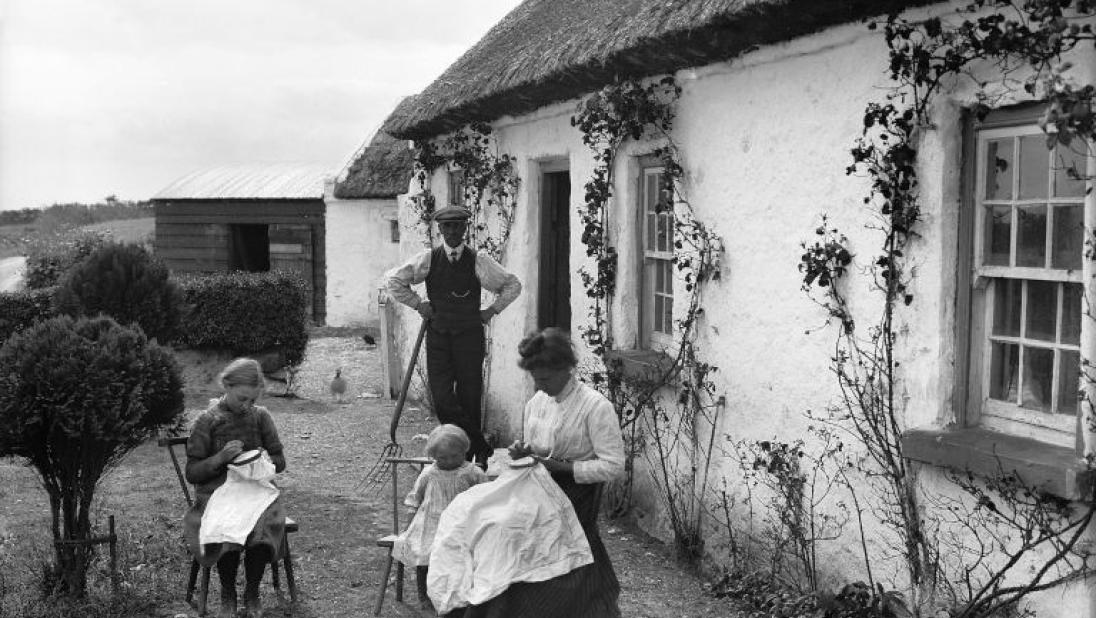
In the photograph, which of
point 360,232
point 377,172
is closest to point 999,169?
point 377,172

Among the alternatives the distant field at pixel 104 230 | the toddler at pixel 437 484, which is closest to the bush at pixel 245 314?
the toddler at pixel 437 484

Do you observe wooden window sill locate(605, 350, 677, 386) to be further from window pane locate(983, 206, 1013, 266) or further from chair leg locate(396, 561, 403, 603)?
window pane locate(983, 206, 1013, 266)

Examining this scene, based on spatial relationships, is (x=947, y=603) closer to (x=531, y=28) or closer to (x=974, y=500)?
(x=974, y=500)

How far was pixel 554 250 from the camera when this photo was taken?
10.1m

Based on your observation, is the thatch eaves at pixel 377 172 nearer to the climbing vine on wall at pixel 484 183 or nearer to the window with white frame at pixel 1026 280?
the climbing vine on wall at pixel 484 183

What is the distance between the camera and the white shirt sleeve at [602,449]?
200 inches

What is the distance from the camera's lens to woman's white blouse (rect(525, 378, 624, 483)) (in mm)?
5102

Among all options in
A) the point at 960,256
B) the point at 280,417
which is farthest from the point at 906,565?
the point at 280,417

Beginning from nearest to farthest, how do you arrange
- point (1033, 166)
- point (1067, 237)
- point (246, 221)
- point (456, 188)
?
1. point (1067, 237)
2. point (1033, 166)
3. point (456, 188)
4. point (246, 221)

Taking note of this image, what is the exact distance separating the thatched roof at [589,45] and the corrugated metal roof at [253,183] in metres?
10.4

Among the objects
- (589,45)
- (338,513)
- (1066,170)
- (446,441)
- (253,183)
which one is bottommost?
(338,513)

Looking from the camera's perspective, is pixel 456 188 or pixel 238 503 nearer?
pixel 238 503

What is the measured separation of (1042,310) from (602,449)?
74.5 inches

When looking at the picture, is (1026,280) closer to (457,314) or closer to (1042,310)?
(1042,310)
